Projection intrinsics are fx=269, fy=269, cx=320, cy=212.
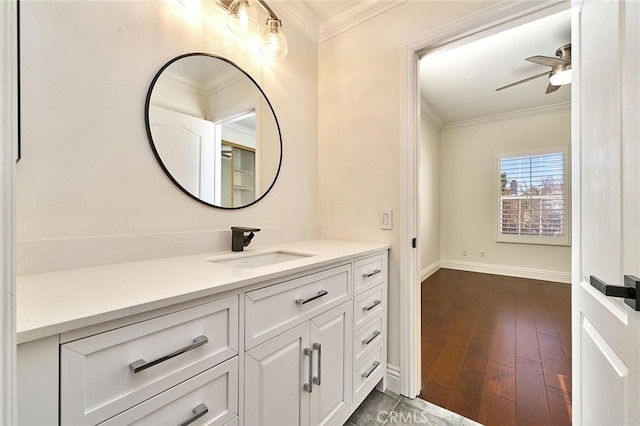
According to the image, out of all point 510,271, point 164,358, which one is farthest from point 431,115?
point 164,358

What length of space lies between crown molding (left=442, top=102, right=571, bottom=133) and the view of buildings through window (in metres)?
0.65

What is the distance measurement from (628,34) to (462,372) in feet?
6.44

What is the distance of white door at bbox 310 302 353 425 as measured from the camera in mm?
1147

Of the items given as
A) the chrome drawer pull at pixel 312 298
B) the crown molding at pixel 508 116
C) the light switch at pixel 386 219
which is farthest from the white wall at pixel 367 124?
the crown molding at pixel 508 116

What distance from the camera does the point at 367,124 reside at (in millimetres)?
1839

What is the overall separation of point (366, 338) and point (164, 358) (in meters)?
1.11

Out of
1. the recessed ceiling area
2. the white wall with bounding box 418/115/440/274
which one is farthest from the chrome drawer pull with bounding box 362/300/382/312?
the white wall with bounding box 418/115/440/274

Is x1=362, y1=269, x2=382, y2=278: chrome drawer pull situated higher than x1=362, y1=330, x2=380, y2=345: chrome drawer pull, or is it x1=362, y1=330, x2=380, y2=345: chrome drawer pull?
x1=362, y1=269, x2=382, y2=278: chrome drawer pull

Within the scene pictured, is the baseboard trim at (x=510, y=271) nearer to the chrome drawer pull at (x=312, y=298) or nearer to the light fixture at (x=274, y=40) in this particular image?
the chrome drawer pull at (x=312, y=298)

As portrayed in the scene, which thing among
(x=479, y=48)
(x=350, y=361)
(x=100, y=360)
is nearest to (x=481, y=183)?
(x=479, y=48)

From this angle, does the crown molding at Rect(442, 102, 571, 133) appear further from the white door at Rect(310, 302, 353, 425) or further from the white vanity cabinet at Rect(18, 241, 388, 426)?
the white door at Rect(310, 302, 353, 425)

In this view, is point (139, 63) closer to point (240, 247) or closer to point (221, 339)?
point (240, 247)

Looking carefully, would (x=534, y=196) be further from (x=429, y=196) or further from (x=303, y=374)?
(x=303, y=374)

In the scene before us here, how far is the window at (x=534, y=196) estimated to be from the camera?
4.09 metres
